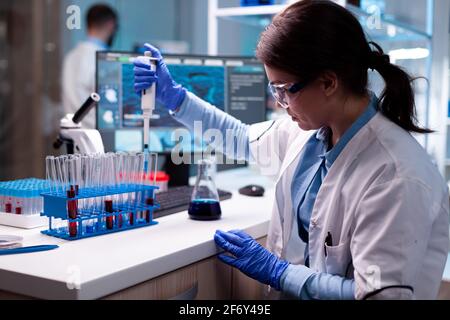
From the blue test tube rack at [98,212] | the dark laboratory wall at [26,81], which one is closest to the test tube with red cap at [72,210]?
the blue test tube rack at [98,212]

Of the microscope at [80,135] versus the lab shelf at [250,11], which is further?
the lab shelf at [250,11]

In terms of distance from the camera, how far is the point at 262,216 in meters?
1.55

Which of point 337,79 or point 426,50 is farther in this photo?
point 426,50

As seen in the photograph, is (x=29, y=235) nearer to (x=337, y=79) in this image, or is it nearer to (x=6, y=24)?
(x=337, y=79)

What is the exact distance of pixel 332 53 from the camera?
1156 millimetres

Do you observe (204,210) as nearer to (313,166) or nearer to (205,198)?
(205,198)

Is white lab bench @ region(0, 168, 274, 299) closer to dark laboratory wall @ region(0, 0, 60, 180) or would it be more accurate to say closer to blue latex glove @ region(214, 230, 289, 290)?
blue latex glove @ region(214, 230, 289, 290)

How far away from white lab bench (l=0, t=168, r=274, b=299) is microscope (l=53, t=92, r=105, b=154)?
10.8 inches

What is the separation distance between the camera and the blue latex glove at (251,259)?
123 centimetres

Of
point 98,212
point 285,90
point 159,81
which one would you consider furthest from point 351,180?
point 159,81

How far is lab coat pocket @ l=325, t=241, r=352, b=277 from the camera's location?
1.17 m

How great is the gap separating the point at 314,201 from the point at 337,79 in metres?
0.30

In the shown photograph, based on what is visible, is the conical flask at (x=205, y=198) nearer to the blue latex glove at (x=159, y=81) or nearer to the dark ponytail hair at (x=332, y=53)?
the blue latex glove at (x=159, y=81)
